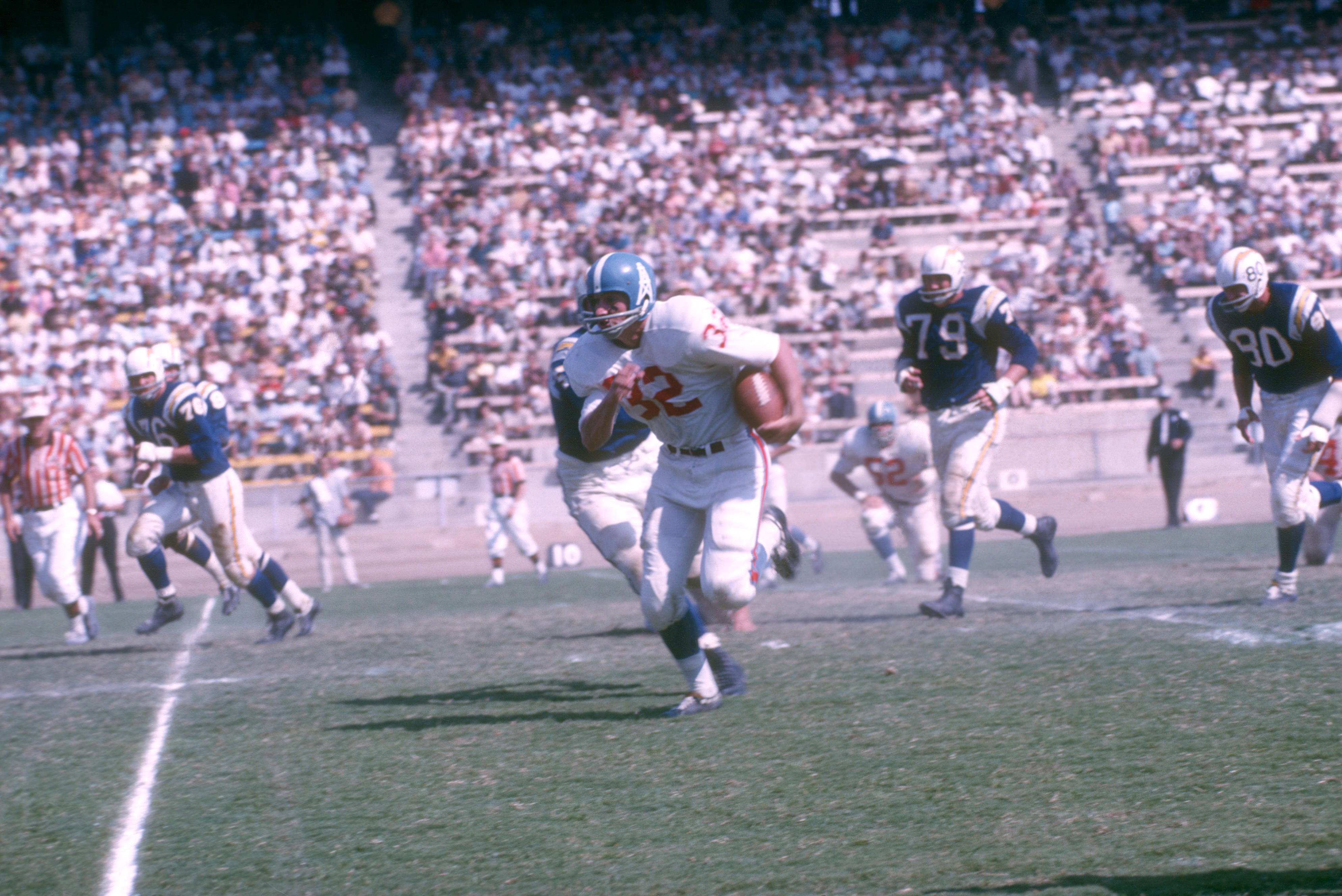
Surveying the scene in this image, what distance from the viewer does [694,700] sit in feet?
18.0

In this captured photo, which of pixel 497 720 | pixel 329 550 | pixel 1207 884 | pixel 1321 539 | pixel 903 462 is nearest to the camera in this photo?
pixel 1207 884

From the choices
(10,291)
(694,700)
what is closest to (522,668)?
(694,700)

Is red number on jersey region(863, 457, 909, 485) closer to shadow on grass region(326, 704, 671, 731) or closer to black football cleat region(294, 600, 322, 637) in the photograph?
black football cleat region(294, 600, 322, 637)

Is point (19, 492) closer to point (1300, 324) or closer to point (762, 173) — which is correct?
point (1300, 324)

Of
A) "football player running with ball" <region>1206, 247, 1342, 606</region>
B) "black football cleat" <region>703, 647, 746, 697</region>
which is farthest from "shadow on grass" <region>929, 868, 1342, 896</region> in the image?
"football player running with ball" <region>1206, 247, 1342, 606</region>

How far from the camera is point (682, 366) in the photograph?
17.0 ft

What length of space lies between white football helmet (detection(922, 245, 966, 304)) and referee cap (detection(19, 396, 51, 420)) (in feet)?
21.3

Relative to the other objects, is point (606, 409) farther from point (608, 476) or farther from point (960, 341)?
point (960, 341)

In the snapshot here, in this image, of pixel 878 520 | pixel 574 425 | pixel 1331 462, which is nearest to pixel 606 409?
pixel 574 425

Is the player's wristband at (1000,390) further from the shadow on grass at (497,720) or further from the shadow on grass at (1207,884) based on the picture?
the shadow on grass at (1207,884)

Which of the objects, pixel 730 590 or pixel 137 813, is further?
pixel 730 590

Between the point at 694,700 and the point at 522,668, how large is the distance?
1925 mm

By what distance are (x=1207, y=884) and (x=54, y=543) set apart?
9208mm

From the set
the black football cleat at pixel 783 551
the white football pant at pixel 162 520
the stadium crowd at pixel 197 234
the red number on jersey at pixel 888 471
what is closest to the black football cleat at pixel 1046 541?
the red number on jersey at pixel 888 471
